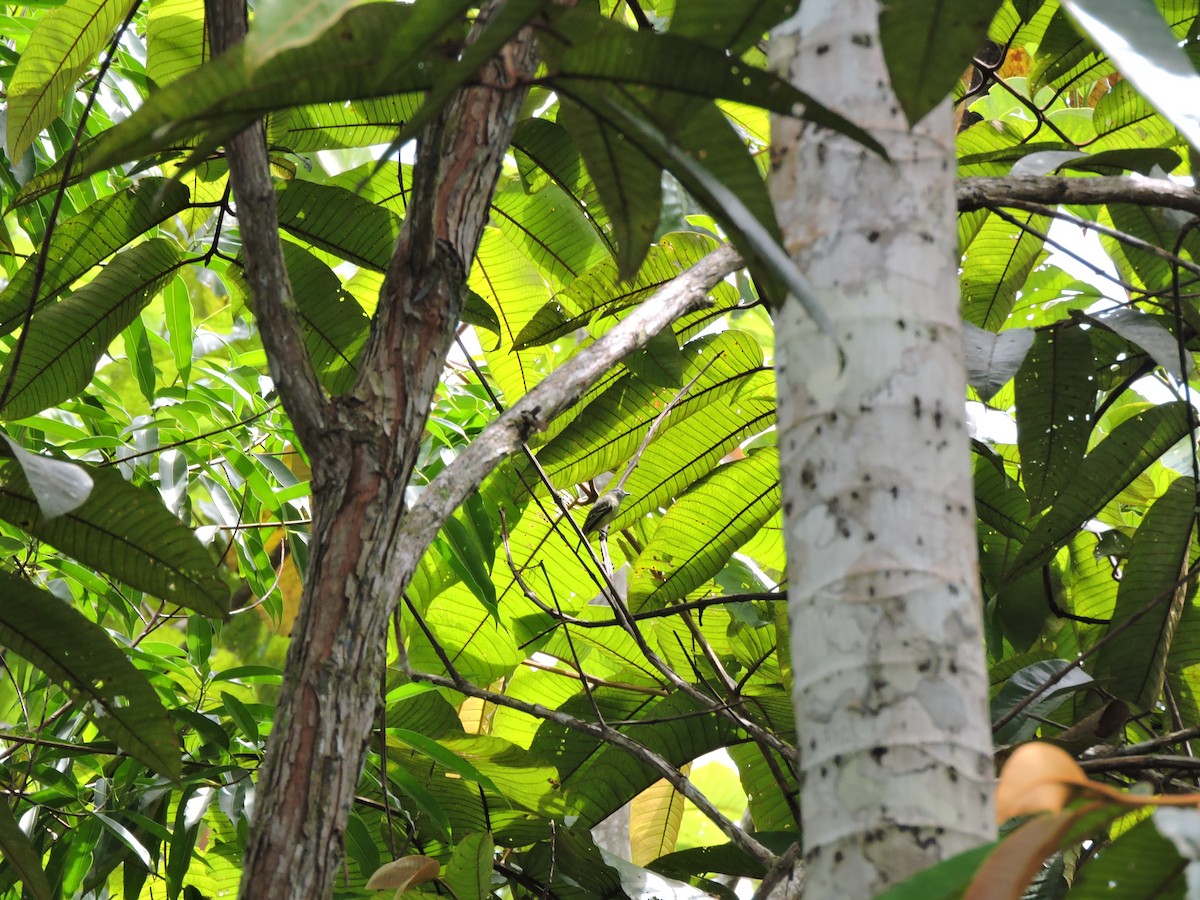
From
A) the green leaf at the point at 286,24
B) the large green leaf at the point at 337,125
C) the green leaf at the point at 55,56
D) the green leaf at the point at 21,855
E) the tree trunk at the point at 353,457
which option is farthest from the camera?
the large green leaf at the point at 337,125

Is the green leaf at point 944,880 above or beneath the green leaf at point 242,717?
beneath

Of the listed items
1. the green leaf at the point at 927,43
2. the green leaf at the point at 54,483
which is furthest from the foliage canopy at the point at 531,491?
the green leaf at the point at 927,43

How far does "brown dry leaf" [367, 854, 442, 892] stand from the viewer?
0.74 metres

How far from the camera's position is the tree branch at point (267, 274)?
624 millimetres

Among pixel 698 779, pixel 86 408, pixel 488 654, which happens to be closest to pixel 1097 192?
pixel 488 654

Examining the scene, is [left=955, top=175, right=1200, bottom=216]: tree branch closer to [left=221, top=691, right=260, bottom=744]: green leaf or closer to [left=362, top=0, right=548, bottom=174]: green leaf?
[left=362, top=0, right=548, bottom=174]: green leaf

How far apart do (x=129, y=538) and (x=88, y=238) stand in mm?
326

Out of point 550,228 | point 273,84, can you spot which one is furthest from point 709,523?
point 273,84

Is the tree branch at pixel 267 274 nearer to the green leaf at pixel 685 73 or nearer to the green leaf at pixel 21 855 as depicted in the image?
the green leaf at pixel 685 73

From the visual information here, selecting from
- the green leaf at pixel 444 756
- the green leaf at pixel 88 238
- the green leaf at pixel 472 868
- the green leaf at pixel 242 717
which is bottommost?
the green leaf at pixel 472 868

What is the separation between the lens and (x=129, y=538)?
2.48 feet

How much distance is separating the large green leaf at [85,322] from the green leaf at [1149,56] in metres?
0.76

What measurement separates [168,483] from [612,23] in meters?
0.99

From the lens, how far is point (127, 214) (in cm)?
94
